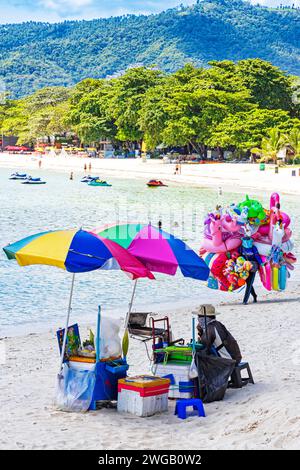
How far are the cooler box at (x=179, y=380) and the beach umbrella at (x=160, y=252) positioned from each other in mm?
974

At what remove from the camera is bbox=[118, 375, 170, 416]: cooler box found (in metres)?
8.14

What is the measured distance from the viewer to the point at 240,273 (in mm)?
15500

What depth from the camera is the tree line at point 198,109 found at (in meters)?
74.6

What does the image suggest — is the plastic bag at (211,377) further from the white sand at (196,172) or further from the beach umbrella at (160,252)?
the white sand at (196,172)

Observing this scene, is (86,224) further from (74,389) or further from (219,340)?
(74,389)

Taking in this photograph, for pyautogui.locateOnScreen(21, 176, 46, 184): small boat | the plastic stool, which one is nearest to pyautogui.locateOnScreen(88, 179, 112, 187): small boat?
pyautogui.locateOnScreen(21, 176, 46, 184): small boat

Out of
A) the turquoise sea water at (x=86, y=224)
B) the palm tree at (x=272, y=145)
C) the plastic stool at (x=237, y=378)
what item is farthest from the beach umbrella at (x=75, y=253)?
the palm tree at (x=272, y=145)

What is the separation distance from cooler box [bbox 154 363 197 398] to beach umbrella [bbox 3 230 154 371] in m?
1.03

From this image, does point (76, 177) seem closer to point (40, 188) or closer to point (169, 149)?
point (40, 188)

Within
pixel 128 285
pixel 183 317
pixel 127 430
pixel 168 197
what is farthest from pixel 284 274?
pixel 168 197

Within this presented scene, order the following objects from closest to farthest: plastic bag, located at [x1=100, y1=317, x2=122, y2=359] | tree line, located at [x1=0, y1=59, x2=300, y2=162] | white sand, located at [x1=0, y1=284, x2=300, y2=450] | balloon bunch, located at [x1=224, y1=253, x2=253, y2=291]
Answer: white sand, located at [x1=0, y1=284, x2=300, y2=450] → plastic bag, located at [x1=100, y1=317, x2=122, y2=359] → balloon bunch, located at [x1=224, y1=253, x2=253, y2=291] → tree line, located at [x1=0, y1=59, x2=300, y2=162]

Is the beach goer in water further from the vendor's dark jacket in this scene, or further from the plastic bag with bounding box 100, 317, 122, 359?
the plastic bag with bounding box 100, 317, 122, 359

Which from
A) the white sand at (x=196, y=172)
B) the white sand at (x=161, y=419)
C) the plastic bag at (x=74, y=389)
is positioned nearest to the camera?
the white sand at (x=161, y=419)

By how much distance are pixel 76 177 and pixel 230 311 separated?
63430 millimetres
